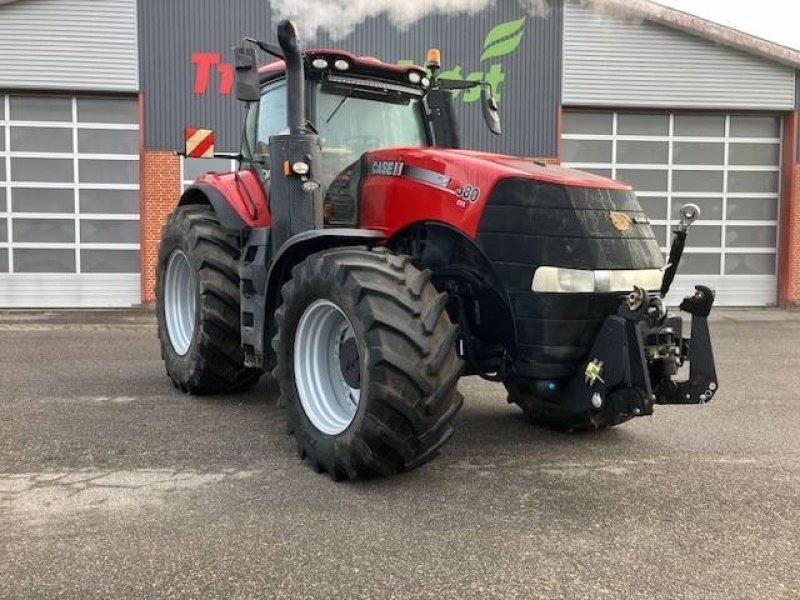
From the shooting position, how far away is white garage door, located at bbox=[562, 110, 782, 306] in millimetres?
15688

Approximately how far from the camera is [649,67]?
15273mm

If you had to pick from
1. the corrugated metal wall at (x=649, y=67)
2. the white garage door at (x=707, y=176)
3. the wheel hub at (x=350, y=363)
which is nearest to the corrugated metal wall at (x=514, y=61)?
the corrugated metal wall at (x=649, y=67)

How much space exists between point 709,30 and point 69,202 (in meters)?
12.8

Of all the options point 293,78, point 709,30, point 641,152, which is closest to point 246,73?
point 293,78

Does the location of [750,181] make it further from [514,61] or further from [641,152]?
[514,61]

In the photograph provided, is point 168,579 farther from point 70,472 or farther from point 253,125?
point 253,125

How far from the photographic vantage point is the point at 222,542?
338 centimetres

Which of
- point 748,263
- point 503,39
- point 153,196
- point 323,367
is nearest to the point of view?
point 323,367

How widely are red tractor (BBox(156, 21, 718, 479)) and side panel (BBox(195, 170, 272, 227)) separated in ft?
0.43

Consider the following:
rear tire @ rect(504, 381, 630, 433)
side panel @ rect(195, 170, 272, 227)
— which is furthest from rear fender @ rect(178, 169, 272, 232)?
rear tire @ rect(504, 381, 630, 433)

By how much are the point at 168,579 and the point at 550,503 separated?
191 centimetres

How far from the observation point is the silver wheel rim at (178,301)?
6.71m

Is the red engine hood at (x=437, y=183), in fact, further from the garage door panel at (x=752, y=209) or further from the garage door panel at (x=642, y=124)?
the garage door panel at (x=752, y=209)

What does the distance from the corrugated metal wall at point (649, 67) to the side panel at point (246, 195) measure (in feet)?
35.0
